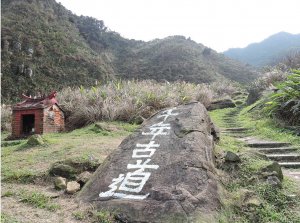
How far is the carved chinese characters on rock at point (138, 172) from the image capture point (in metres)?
3.63

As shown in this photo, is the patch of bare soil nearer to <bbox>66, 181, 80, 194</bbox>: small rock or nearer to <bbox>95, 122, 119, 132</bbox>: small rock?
<bbox>66, 181, 80, 194</bbox>: small rock

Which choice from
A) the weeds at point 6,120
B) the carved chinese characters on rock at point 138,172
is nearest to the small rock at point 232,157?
the carved chinese characters on rock at point 138,172

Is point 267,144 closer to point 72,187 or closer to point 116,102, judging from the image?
point 72,187

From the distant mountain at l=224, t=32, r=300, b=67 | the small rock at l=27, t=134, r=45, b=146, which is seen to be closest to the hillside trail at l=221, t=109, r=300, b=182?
the small rock at l=27, t=134, r=45, b=146

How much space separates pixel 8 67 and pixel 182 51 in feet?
73.4

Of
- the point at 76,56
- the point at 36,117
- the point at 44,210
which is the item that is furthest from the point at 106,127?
the point at 76,56

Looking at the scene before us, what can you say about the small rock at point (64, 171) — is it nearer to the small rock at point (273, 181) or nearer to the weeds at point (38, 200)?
the weeds at point (38, 200)

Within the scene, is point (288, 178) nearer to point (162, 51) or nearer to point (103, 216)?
point (103, 216)

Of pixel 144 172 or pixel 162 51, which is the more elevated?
pixel 162 51

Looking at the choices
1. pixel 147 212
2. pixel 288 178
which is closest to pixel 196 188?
pixel 147 212

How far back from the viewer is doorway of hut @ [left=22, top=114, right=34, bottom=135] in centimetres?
824

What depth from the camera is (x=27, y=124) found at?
27.6 feet

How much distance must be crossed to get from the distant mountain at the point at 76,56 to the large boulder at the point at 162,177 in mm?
19721

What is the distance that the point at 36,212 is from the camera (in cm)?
342
